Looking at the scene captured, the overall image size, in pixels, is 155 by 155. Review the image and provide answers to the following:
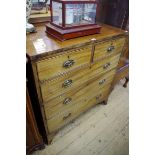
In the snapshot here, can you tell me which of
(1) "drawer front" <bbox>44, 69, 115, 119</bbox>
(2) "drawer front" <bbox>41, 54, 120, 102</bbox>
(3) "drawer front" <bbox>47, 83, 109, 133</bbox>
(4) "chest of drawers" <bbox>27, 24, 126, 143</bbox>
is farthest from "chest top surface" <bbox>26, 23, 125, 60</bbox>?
(3) "drawer front" <bbox>47, 83, 109, 133</bbox>

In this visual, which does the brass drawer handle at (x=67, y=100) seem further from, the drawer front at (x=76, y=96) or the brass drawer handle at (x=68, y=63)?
the brass drawer handle at (x=68, y=63)

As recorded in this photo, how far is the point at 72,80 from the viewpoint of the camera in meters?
1.05

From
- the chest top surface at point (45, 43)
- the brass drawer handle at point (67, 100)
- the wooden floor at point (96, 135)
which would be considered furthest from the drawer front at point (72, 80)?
the wooden floor at point (96, 135)

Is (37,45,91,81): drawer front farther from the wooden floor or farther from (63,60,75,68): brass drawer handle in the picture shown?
the wooden floor

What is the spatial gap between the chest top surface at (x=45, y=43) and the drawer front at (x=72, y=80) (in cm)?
21

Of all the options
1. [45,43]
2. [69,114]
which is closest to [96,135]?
[69,114]

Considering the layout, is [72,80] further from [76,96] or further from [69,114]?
[69,114]

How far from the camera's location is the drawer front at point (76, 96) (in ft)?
3.47

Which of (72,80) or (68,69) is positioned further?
(72,80)

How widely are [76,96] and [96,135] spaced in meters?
0.53

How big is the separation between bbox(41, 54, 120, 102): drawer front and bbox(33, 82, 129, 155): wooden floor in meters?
0.60

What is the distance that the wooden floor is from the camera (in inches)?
51.8
